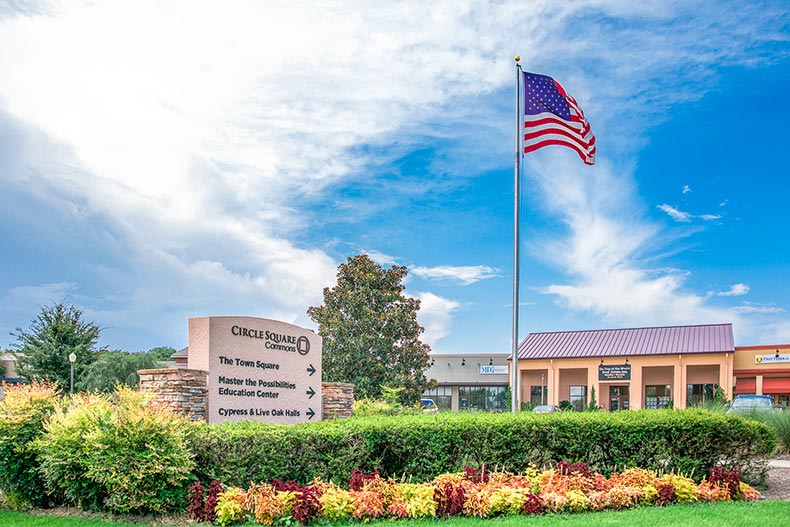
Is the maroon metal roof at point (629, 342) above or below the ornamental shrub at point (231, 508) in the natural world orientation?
above

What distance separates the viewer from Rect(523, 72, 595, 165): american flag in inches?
651

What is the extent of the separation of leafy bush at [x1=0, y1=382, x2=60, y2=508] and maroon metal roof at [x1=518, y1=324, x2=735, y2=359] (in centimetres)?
3632

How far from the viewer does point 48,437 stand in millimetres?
11297

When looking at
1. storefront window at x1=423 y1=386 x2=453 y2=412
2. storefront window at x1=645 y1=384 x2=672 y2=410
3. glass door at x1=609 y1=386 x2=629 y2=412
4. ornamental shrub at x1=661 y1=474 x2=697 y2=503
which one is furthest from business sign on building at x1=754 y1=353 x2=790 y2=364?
ornamental shrub at x1=661 y1=474 x2=697 y2=503

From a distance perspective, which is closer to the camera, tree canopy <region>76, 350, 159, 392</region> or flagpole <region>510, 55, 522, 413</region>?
flagpole <region>510, 55, 522, 413</region>

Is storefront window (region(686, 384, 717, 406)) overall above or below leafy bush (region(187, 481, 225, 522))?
below

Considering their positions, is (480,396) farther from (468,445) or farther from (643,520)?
(643,520)

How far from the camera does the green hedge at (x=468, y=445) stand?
10570 millimetres

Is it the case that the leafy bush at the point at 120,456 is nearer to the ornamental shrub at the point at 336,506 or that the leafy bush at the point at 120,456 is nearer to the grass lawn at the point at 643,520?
the grass lawn at the point at 643,520

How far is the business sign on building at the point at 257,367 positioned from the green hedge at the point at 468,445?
103 inches

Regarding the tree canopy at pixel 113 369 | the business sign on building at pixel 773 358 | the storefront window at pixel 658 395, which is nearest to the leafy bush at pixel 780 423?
the business sign on building at pixel 773 358

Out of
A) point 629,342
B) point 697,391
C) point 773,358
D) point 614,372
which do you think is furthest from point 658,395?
point 773,358

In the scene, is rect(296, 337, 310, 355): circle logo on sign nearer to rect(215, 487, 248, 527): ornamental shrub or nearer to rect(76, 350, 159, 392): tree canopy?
rect(215, 487, 248, 527): ornamental shrub

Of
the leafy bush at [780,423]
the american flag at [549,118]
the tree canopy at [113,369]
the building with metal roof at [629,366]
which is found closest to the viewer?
the american flag at [549,118]
